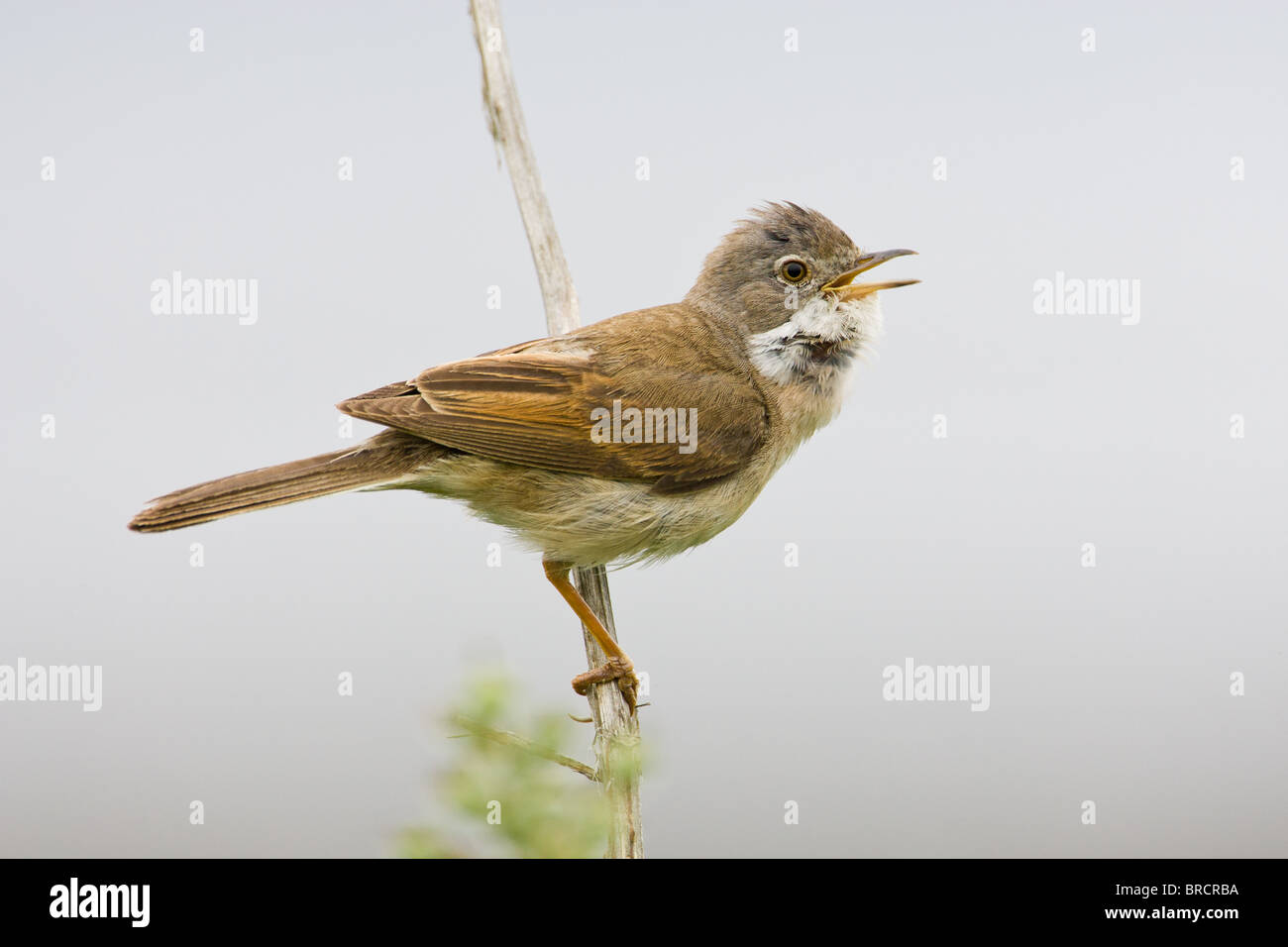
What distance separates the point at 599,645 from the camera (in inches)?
149

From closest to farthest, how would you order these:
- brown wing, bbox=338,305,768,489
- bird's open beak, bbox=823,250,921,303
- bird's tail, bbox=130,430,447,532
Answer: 1. bird's tail, bbox=130,430,447,532
2. brown wing, bbox=338,305,768,489
3. bird's open beak, bbox=823,250,921,303

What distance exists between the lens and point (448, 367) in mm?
3725

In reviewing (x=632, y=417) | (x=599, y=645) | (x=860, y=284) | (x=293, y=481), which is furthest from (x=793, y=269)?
(x=293, y=481)

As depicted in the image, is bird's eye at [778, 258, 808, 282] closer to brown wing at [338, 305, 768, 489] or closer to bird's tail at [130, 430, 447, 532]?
brown wing at [338, 305, 768, 489]

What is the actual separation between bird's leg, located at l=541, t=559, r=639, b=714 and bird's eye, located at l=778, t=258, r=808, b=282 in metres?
1.46

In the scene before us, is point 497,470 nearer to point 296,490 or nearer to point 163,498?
point 296,490

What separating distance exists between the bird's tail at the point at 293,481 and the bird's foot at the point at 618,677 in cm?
99

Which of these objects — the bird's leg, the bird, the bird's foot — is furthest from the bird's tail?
the bird's foot

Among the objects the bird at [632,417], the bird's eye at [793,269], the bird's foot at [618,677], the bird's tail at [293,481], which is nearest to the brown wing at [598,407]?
the bird at [632,417]

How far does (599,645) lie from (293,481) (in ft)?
4.14

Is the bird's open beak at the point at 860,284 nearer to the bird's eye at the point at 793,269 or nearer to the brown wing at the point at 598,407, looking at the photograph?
the bird's eye at the point at 793,269

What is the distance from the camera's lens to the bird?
357cm

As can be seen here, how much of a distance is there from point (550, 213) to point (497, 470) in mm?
1357

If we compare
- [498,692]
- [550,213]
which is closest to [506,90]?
[550,213]
